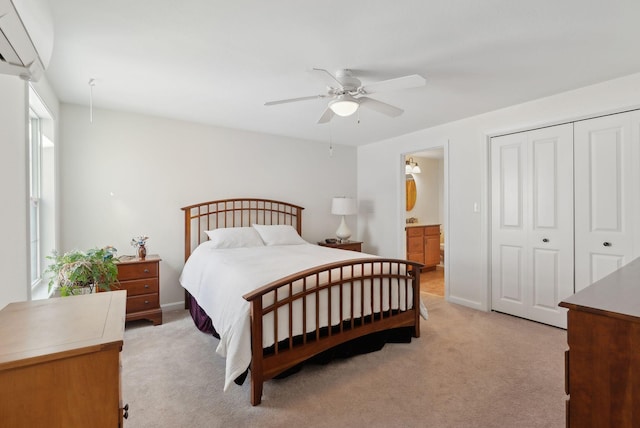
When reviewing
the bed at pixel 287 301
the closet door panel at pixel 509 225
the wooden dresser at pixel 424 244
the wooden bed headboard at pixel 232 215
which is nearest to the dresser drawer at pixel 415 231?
the wooden dresser at pixel 424 244

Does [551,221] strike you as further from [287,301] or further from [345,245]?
[287,301]

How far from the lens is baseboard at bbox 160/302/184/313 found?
3.78 metres

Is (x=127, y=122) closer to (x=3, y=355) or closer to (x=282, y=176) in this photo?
(x=282, y=176)

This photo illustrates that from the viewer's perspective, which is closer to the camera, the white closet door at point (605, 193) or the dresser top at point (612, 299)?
the dresser top at point (612, 299)

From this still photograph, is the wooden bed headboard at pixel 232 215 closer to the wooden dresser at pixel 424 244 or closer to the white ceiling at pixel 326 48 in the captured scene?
the white ceiling at pixel 326 48

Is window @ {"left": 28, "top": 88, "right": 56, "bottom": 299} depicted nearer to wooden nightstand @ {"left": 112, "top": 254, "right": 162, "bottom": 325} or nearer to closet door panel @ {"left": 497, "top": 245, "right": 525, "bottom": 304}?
wooden nightstand @ {"left": 112, "top": 254, "right": 162, "bottom": 325}

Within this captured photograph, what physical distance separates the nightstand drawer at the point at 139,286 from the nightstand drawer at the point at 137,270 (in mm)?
43

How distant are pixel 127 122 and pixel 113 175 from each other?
64 centimetres

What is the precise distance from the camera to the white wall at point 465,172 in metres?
2.91

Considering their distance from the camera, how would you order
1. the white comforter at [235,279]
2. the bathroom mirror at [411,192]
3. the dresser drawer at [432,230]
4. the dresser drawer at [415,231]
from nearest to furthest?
the white comforter at [235,279] → the dresser drawer at [415,231] → the dresser drawer at [432,230] → the bathroom mirror at [411,192]

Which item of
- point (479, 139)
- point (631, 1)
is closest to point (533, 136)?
point (479, 139)

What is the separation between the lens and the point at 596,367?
3.31 feet

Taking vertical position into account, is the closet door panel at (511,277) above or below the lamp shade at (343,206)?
below

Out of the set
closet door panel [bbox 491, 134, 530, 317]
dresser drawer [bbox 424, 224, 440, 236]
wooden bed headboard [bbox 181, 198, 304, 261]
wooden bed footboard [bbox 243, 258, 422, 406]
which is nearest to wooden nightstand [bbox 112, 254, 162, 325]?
wooden bed headboard [bbox 181, 198, 304, 261]
